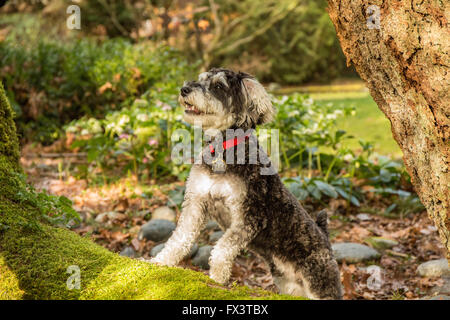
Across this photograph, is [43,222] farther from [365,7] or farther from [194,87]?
[365,7]

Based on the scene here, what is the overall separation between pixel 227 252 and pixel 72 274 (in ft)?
3.53

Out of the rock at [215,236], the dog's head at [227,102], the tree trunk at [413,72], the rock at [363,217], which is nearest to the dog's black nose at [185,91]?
the dog's head at [227,102]

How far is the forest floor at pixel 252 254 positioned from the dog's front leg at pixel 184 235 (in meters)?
1.38

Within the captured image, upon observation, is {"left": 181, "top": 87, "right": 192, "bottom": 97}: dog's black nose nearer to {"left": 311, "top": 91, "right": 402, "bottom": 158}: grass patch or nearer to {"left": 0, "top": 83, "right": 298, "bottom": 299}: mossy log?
{"left": 0, "top": 83, "right": 298, "bottom": 299}: mossy log

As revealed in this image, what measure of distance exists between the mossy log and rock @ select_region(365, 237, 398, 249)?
11.4 ft

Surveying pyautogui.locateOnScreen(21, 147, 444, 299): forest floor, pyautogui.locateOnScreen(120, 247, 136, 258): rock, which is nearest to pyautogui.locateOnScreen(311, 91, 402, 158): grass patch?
pyautogui.locateOnScreen(21, 147, 444, 299): forest floor

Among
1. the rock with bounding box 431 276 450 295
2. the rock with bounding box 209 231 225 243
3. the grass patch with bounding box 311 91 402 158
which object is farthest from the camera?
the grass patch with bounding box 311 91 402 158

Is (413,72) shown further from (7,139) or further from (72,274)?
(7,139)

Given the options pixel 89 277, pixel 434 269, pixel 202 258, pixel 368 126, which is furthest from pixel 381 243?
pixel 368 126

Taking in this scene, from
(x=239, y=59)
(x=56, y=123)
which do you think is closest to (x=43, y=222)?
(x=56, y=123)

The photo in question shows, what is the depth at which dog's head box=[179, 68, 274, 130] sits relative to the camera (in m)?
3.30

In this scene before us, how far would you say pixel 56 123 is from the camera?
962 centimetres
